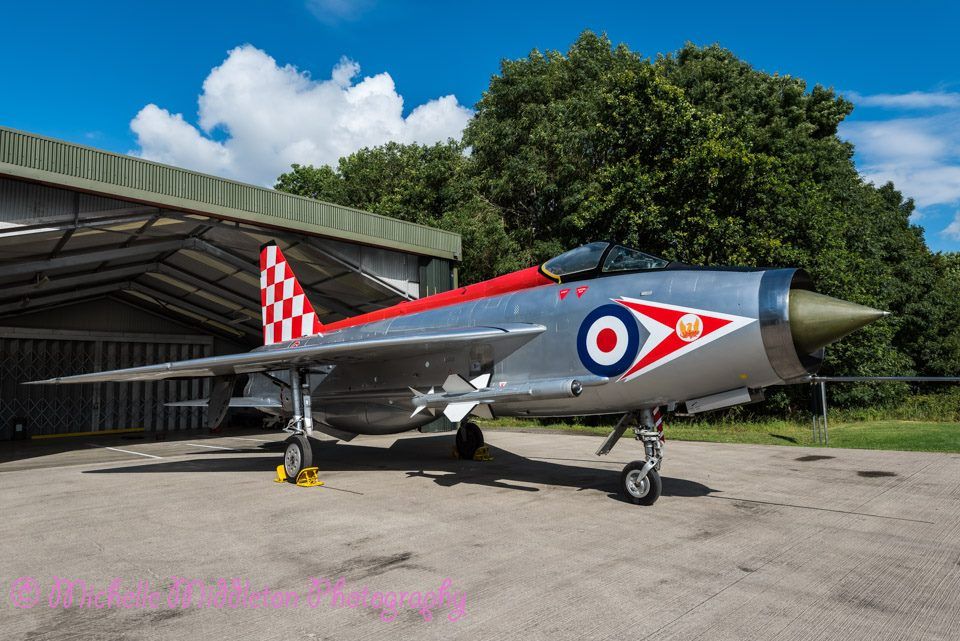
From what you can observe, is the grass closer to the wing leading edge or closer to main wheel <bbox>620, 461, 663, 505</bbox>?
main wheel <bbox>620, 461, 663, 505</bbox>

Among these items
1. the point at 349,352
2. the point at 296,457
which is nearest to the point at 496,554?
the point at 349,352

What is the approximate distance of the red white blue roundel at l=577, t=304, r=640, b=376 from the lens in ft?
21.1

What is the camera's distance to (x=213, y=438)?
60.3 feet

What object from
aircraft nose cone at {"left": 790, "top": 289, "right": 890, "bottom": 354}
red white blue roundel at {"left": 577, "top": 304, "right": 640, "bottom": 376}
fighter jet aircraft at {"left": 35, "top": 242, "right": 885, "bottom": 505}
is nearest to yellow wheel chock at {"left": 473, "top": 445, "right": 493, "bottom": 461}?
fighter jet aircraft at {"left": 35, "top": 242, "right": 885, "bottom": 505}

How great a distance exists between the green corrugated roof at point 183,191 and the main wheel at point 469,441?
261 inches

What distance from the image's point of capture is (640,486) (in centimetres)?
661

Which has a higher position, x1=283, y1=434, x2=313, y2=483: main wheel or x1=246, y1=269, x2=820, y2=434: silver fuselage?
x1=246, y1=269, x2=820, y2=434: silver fuselage

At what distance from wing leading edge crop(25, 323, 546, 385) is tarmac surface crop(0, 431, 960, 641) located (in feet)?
5.76

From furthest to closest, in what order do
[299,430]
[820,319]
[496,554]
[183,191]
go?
1. [183,191]
2. [299,430]
3. [820,319]
4. [496,554]

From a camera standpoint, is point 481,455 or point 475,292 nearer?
point 475,292

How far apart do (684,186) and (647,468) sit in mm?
15220

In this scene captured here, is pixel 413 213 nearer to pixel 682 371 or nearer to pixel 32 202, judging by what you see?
pixel 32 202

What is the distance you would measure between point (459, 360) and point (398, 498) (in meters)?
2.07

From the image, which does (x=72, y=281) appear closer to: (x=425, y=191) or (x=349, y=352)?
(x=349, y=352)
